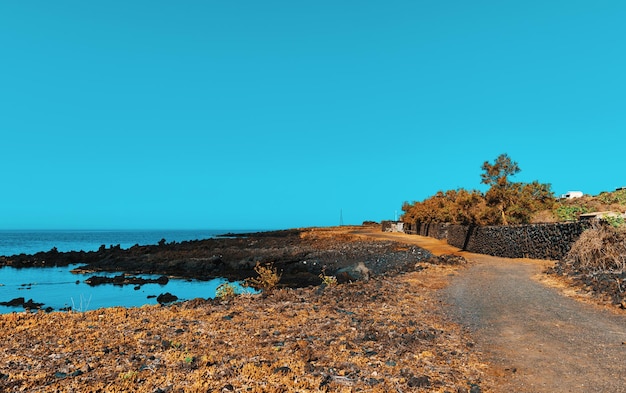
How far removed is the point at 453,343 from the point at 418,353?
4.06ft

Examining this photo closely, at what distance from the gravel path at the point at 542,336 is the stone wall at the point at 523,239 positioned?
277 inches

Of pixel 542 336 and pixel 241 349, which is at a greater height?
pixel 241 349

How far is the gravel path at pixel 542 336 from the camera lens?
6.59 metres

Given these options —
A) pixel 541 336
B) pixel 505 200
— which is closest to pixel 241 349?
pixel 541 336

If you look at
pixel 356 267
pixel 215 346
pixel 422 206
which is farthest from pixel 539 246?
pixel 422 206

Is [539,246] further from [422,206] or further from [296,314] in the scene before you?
[422,206]

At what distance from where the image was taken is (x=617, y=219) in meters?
18.2

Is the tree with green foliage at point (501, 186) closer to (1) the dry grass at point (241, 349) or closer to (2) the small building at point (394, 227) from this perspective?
(1) the dry grass at point (241, 349)

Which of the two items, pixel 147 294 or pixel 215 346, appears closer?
pixel 215 346

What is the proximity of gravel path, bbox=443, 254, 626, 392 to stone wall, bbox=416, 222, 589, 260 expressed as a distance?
705cm

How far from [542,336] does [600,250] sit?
33.7 ft

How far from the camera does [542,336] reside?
9047 mm

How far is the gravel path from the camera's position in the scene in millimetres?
6590

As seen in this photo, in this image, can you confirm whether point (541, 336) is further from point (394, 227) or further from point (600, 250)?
point (394, 227)
